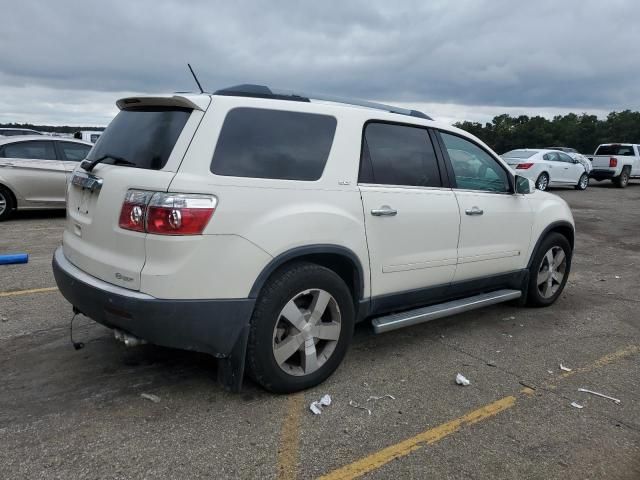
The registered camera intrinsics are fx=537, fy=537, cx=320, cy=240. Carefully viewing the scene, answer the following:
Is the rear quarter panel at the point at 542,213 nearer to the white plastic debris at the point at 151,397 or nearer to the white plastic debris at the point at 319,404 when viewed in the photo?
the white plastic debris at the point at 319,404

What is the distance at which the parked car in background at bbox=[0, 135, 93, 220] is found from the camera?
10.1 meters

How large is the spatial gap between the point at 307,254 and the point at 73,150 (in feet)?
30.3

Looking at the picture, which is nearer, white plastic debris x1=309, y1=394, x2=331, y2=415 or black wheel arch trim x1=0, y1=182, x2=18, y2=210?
white plastic debris x1=309, y1=394, x2=331, y2=415

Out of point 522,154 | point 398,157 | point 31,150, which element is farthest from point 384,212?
point 522,154

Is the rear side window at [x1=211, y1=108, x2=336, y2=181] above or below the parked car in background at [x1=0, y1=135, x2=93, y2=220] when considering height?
above

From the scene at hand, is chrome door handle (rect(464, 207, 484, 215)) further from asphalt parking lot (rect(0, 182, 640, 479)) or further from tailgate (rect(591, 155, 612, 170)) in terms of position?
tailgate (rect(591, 155, 612, 170))

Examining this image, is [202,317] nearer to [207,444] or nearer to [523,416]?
[207,444]

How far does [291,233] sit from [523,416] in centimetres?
180

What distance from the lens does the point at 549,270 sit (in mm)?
5461

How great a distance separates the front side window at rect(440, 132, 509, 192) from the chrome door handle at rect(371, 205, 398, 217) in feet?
3.02

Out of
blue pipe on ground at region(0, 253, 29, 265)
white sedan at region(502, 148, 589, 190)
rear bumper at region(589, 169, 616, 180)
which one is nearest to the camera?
blue pipe on ground at region(0, 253, 29, 265)

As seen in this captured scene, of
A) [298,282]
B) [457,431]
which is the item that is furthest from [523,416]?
[298,282]

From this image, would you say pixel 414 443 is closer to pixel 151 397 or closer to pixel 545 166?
pixel 151 397

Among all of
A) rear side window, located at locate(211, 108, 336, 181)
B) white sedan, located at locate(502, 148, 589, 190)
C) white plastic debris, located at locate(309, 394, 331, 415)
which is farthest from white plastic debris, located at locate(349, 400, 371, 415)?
white sedan, located at locate(502, 148, 589, 190)
